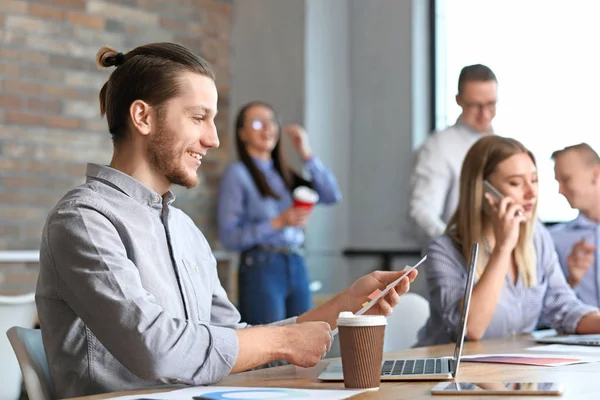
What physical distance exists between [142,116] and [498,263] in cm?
112

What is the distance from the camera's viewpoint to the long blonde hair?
250 centimetres

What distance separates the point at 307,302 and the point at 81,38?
1.81 metres

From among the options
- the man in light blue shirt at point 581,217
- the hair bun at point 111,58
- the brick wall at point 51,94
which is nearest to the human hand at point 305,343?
the hair bun at point 111,58

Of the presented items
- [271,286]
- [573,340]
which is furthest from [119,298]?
[271,286]

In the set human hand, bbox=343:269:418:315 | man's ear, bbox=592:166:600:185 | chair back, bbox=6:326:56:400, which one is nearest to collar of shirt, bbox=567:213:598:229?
man's ear, bbox=592:166:600:185

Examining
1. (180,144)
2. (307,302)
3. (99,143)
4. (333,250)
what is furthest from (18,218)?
(180,144)

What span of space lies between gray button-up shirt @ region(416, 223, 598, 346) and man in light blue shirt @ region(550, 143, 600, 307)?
22 centimetres

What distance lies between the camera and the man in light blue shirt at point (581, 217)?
290 centimetres

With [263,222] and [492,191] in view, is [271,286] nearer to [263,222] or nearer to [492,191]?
[263,222]

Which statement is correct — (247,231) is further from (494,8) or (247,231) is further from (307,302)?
(494,8)

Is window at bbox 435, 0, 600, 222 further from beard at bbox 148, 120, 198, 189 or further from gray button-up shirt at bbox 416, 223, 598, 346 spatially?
beard at bbox 148, 120, 198, 189

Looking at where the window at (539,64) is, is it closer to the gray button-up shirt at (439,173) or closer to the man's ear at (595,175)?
the gray button-up shirt at (439,173)

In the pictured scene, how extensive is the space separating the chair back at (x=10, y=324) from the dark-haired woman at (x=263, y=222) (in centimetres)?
126

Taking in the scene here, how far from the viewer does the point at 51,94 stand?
4.46 m
